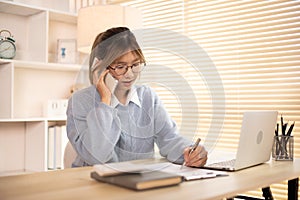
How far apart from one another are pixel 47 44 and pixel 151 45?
1820 mm

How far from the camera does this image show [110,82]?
125cm

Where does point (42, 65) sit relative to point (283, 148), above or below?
above

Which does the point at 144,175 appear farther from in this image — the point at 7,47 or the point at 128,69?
the point at 7,47

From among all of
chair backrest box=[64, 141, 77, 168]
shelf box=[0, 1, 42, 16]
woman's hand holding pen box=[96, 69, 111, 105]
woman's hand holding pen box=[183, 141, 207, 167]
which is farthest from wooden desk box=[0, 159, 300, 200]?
shelf box=[0, 1, 42, 16]

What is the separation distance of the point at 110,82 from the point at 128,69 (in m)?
0.09

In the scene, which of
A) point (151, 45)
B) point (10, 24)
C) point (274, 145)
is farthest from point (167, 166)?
point (10, 24)

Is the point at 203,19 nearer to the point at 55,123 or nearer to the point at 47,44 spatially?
the point at 47,44

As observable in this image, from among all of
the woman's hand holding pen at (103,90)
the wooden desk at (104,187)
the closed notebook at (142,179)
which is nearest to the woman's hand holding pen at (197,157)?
the wooden desk at (104,187)

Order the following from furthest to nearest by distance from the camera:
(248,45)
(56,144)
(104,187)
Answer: (56,144) → (248,45) → (104,187)

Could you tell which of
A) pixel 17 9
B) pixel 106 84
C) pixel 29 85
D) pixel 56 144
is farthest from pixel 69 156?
pixel 17 9

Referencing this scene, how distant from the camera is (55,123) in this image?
10.3ft

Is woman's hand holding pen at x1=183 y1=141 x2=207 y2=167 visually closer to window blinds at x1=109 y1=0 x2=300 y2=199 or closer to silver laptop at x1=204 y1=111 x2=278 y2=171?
silver laptop at x1=204 y1=111 x2=278 y2=171

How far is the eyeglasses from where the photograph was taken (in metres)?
1.18

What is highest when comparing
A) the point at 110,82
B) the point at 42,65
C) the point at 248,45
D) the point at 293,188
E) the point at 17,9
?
the point at 17,9
